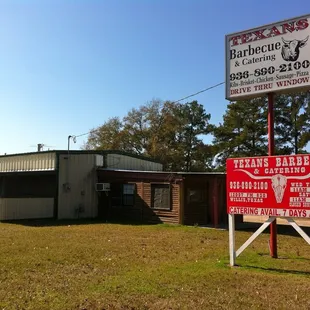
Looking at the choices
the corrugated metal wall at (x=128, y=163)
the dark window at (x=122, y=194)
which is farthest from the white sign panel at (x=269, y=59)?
the corrugated metal wall at (x=128, y=163)

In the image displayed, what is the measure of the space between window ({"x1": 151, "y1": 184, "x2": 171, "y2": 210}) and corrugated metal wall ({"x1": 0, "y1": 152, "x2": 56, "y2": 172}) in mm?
5845

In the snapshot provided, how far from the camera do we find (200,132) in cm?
5178

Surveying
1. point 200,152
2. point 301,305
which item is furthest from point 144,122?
point 301,305

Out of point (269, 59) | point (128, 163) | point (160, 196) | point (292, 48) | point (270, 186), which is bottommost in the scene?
point (160, 196)

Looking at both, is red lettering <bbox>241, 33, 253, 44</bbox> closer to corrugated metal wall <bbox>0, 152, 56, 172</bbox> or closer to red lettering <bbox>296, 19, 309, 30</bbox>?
red lettering <bbox>296, 19, 309, 30</bbox>

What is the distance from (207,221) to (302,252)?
8.63 m

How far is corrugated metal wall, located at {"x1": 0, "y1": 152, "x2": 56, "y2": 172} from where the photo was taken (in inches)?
859

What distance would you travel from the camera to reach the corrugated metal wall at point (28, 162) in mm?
21812

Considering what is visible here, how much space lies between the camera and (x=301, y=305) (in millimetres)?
5965

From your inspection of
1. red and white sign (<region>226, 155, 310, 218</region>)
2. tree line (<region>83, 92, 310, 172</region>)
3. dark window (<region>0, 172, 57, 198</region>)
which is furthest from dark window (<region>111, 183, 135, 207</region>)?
Answer: tree line (<region>83, 92, 310, 172</region>)

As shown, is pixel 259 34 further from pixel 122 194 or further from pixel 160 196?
pixel 122 194

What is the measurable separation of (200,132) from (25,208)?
33593mm

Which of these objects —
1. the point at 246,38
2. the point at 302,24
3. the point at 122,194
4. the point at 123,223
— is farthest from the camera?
the point at 122,194

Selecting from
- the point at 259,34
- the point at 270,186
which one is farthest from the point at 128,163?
the point at 270,186
